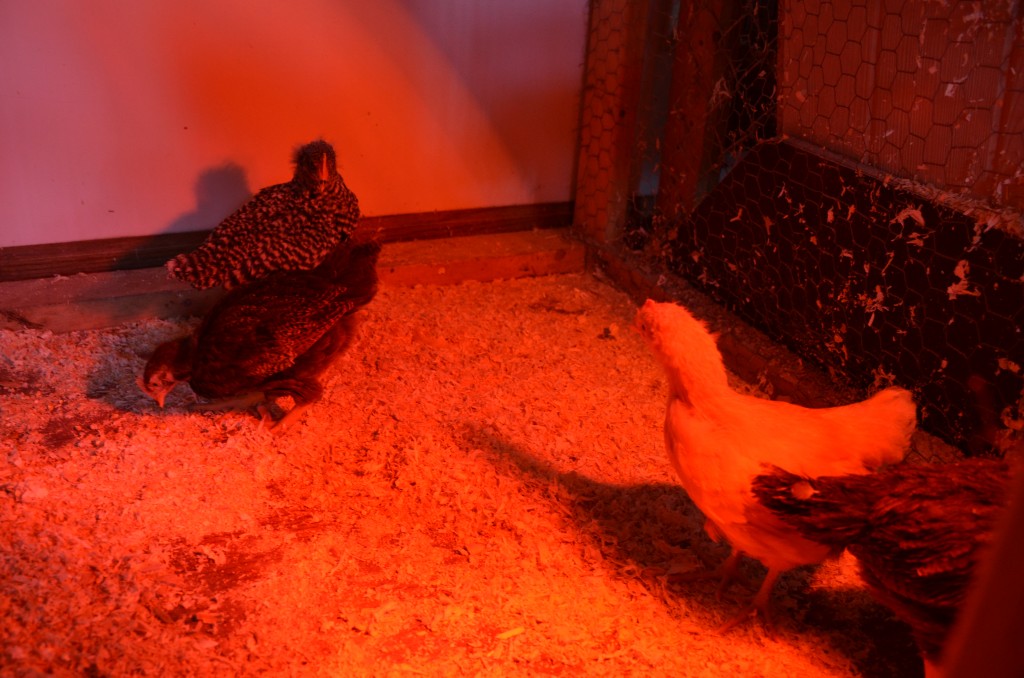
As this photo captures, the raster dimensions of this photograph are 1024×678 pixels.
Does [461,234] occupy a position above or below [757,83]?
below

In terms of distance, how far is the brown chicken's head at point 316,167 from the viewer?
3.25 metres

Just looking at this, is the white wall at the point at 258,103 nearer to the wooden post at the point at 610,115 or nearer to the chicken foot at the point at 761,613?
the wooden post at the point at 610,115

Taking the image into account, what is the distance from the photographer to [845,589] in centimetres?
240

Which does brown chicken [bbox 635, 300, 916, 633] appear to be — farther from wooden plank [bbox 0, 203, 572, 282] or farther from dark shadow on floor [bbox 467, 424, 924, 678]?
wooden plank [bbox 0, 203, 572, 282]

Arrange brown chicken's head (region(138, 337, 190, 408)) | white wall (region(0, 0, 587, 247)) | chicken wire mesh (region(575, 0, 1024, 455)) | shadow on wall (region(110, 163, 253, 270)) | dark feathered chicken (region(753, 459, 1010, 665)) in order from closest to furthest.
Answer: dark feathered chicken (region(753, 459, 1010, 665))
chicken wire mesh (region(575, 0, 1024, 455))
brown chicken's head (region(138, 337, 190, 408))
white wall (region(0, 0, 587, 247))
shadow on wall (region(110, 163, 253, 270))

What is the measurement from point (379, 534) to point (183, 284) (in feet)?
A: 5.98

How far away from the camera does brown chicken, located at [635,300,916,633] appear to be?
1996 mm

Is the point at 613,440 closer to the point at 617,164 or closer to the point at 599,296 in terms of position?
the point at 599,296

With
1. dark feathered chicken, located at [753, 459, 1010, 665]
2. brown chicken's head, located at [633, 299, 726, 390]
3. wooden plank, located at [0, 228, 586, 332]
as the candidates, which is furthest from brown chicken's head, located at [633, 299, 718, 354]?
wooden plank, located at [0, 228, 586, 332]

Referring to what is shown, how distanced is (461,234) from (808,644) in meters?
2.89

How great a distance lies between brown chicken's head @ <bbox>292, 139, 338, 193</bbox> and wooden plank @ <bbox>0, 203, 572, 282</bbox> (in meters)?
0.83

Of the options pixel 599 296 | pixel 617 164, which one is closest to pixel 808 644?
pixel 599 296

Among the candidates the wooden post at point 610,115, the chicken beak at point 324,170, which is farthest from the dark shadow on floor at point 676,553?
the wooden post at point 610,115

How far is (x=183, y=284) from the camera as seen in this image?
367cm
